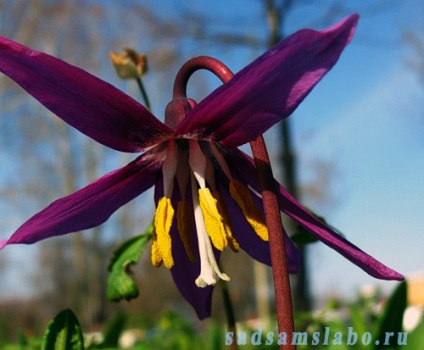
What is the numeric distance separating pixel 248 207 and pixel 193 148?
10 centimetres

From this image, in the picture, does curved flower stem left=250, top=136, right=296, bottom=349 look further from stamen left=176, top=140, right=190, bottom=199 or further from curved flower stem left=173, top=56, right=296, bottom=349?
stamen left=176, top=140, right=190, bottom=199

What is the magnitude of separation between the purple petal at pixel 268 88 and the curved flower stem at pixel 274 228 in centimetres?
3

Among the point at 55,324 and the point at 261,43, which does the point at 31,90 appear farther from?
the point at 261,43

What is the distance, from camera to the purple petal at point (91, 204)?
0.69 metres

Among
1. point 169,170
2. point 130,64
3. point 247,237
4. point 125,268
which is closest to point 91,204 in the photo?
point 169,170

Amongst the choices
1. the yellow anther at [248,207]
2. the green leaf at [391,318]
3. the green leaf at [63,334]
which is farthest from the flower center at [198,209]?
the green leaf at [391,318]

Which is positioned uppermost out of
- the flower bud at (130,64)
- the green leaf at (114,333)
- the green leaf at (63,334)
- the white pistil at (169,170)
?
the flower bud at (130,64)

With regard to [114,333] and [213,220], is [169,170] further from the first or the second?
[114,333]

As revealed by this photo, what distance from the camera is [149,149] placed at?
779 mm

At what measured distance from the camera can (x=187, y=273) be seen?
0.86 meters

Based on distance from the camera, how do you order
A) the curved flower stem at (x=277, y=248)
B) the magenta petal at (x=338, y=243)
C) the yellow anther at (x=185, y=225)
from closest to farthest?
the curved flower stem at (x=277, y=248) < the magenta petal at (x=338, y=243) < the yellow anther at (x=185, y=225)

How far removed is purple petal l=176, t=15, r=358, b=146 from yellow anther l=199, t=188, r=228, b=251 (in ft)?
0.24

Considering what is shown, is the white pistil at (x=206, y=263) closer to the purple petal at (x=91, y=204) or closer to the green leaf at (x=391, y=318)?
the purple petal at (x=91, y=204)

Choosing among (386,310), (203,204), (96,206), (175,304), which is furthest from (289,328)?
(175,304)
